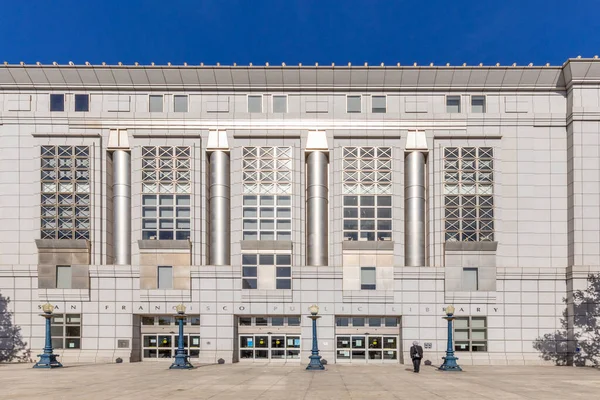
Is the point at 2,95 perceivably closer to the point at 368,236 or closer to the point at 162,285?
the point at 162,285

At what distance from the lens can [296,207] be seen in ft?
120

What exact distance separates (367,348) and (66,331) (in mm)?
22044

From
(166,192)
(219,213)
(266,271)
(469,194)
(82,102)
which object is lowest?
(266,271)

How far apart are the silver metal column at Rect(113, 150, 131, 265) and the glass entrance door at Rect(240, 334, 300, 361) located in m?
10.8

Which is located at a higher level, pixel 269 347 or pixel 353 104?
pixel 353 104

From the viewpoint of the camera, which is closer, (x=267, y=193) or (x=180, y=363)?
(x=180, y=363)

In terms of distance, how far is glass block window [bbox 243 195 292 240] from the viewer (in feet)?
119

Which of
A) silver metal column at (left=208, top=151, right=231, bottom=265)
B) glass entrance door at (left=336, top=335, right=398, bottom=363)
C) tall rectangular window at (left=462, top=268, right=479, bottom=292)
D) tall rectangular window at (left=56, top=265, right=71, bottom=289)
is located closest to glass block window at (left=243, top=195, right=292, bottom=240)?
silver metal column at (left=208, top=151, right=231, bottom=265)

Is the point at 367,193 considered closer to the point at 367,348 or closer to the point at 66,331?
the point at 367,348

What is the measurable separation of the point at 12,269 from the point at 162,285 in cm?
1096

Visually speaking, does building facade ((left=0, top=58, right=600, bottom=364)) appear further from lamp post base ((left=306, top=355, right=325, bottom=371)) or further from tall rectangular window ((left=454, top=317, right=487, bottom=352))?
lamp post base ((left=306, top=355, right=325, bottom=371))

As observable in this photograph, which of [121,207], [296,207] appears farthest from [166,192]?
[296,207]

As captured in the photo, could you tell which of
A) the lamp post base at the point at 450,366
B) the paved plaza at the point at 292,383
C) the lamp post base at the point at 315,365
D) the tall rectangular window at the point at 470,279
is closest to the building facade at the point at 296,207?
the tall rectangular window at the point at 470,279

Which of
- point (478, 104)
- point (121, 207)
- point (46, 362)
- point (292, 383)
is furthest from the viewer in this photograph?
point (478, 104)
